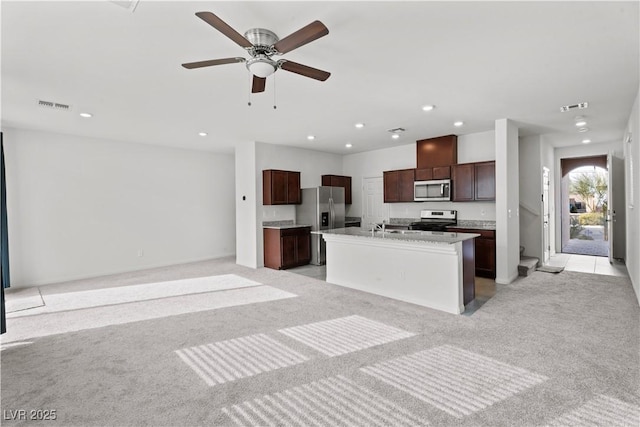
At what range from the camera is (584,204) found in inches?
375

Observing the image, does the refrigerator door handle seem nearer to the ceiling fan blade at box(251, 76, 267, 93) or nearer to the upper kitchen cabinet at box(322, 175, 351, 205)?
the upper kitchen cabinet at box(322, 175, 351, 205)

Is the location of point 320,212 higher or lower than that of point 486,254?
higher

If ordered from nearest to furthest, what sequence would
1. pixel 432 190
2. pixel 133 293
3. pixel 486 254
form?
pixel 133 293 → pixel 486 254 → pixel 432 190

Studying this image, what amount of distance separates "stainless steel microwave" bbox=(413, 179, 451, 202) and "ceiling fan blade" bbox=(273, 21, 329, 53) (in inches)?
181

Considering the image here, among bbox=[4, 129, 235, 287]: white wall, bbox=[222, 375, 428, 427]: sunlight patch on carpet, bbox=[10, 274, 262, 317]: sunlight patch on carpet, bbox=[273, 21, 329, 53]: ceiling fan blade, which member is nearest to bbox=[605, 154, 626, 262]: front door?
bbox=[222, 375, 428, 427]: sunlight patch on carpet

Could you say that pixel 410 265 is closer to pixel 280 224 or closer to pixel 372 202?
pixel 280 224

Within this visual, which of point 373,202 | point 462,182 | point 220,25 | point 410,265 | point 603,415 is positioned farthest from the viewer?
point 373,202

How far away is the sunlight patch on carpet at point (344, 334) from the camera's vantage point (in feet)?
9.49

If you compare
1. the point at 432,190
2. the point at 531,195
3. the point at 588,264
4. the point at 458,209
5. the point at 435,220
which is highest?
the point at 432,190

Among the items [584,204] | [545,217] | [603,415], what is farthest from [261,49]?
[584,204]

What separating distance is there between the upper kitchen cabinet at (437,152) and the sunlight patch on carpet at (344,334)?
3910 millimetres

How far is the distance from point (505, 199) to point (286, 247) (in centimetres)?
393

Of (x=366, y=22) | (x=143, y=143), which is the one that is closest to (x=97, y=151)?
(x=143, y=143)

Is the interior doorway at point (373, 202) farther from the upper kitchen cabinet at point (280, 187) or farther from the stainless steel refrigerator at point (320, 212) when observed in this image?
the upper kitchen cabinet at point (280, 187)
